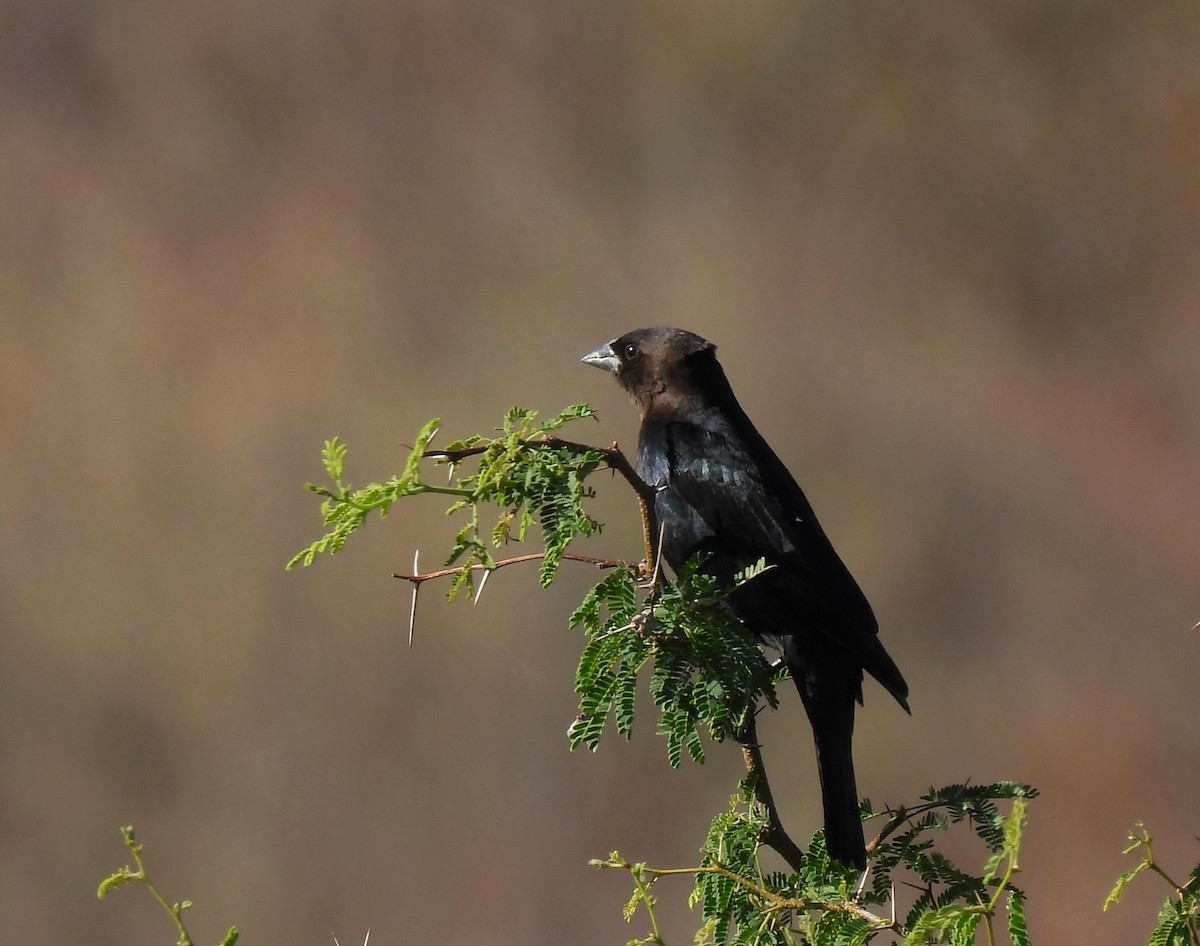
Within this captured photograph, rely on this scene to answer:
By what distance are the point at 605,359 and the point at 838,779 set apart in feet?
5.94

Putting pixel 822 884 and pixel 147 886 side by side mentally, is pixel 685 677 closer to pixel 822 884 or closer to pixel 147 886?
pixel 822 884

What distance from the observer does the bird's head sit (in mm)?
3982

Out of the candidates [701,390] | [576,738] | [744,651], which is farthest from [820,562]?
[576,738]

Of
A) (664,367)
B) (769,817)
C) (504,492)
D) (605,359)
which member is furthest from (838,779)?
(605,359)

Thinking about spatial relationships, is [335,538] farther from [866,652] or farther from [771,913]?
[866,652]

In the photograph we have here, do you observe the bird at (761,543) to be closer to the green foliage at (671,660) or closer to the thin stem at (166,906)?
the green foliage at (671,660)

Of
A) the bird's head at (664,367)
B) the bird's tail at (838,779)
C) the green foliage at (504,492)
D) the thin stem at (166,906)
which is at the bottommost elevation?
the thin stem at (166,906)

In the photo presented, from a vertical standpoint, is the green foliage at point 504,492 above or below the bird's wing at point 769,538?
below

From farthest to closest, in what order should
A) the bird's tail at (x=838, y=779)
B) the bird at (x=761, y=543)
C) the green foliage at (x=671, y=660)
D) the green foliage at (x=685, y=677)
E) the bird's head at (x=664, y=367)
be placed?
1. the bird's head at (x=664, y=367)
2. the bird at (x=761, y=543)
3. the bird's tail at (x=838, y=779)
4. the green foliage at (x=671, y=660)
5. the green foliage at (x=685, y=677)

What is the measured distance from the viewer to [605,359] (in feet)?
13.9

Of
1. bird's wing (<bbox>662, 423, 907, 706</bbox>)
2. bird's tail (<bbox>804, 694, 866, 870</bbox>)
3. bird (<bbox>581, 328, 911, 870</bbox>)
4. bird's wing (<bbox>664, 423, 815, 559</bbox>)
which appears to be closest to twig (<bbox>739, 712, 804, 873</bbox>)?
bird's tail (<bbox>804, 694, 866, 870</bbox>)

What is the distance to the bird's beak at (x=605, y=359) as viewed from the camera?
420cm

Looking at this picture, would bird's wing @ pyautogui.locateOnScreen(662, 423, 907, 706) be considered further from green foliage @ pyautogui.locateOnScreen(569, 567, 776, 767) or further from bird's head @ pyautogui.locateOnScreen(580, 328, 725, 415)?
green foliage @ pyautogui.locateOnScreen(569, 567, 776, 767)

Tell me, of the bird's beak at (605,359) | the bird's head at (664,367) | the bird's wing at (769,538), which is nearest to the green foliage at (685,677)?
the bird's wing at (769,538)
